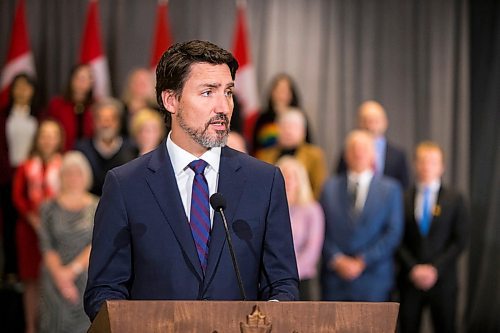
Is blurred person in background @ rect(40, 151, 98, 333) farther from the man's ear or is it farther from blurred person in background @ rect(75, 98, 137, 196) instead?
the man's ear

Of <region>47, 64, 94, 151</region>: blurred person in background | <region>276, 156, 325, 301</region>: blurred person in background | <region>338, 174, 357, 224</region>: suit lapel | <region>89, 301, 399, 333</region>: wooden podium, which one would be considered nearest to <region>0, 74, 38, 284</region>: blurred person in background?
<region>47, 64, 94, 151</region>: blurred person in background

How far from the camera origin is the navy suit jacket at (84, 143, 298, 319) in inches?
113

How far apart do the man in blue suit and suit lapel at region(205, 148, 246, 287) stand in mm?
3991

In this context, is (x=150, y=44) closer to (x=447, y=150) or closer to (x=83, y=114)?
(x=83, y=114)

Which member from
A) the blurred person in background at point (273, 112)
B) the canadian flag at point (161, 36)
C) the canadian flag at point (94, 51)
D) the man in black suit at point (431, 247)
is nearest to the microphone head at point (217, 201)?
the man in black suit at point (431, 247)

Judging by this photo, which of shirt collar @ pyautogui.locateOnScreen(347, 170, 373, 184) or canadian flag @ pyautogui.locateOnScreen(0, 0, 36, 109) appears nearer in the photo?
shirt collar @ pyautogui.locateOnScreen(347, 170, 373, 184)

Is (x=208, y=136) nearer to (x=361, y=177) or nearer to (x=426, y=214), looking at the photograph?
→ (x=361, y=177)

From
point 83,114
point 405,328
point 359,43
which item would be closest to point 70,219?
point 83,114

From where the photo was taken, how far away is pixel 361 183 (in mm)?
7133

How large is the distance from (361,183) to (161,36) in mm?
3006

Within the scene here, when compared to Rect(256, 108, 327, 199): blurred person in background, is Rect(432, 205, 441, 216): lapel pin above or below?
below

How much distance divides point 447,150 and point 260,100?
6.05 ft

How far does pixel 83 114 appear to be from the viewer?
8.15 m

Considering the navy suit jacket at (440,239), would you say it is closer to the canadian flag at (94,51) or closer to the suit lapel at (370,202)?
the suit lapel at (370,202)
